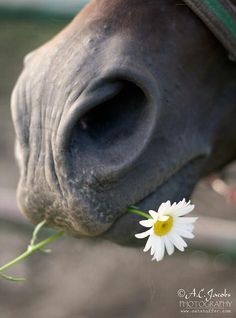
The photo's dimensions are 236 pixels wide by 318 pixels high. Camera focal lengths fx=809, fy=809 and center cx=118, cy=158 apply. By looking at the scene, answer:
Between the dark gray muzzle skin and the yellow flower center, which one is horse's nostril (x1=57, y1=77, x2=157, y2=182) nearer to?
the dark gray muzzle skin

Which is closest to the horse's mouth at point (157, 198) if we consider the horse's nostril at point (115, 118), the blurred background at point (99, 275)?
the horse's nostril at point (115, 118)

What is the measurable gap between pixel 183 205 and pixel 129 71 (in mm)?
209

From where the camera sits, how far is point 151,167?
1.16m

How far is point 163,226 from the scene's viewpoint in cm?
104

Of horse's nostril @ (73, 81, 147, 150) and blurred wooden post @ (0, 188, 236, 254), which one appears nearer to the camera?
horse's nostril @ (73, 81, 147, 150)

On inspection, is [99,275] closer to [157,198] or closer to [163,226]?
[157,198]

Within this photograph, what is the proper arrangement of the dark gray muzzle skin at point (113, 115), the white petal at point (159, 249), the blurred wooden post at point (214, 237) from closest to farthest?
the white petal at point (159, 249)
the dark gray muzzle skin at point (113, 115)
the blurred wooden post at point (214, 237)

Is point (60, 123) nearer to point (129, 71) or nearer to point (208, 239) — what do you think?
point (129, 71)

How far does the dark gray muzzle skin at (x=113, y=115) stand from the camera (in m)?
1.10

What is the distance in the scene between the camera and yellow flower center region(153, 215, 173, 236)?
40.4 inches

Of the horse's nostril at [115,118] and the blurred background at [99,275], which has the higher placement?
the blurred background at [99,275]

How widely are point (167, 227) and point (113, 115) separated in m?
0.20

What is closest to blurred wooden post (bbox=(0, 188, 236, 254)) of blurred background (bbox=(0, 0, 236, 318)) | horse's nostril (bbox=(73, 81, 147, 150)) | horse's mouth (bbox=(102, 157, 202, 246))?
blurred background (bbox=(0, 0, 236, 318))

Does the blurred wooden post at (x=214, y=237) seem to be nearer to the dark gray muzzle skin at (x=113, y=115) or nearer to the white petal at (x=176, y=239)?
the dark gray muzzle skin at (x=113, y=115)
